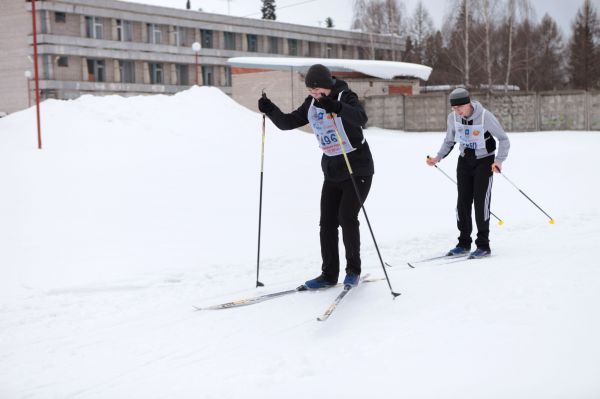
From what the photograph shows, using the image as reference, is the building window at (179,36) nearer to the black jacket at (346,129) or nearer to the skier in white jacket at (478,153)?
the skier in white jacket at (478,153)

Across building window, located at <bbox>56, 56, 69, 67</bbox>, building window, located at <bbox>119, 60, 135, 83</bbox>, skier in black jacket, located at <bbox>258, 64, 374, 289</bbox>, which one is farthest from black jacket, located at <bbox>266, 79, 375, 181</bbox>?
building window, located at <bbox>119, 60, 135, 83</bbox>

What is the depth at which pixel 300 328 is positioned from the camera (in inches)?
176

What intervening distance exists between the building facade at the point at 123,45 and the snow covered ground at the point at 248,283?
26525 millimetres

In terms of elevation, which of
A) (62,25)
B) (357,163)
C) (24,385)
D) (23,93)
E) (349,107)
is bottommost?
(24,385)

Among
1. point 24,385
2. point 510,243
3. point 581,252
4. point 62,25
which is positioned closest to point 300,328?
point 24,385

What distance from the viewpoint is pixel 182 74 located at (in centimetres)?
4625

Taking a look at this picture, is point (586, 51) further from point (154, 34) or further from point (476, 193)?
point (476, 193)

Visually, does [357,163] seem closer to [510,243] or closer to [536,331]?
[536,331]

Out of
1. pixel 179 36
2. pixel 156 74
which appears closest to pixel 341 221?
pixel 156 74

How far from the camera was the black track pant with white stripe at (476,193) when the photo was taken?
657 centimetres

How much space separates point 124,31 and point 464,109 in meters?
39.5

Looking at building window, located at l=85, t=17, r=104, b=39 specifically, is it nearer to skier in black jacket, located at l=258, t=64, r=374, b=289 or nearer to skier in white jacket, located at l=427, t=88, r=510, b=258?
skier in white jacket, located at l=427, t=88, r=510, b=258

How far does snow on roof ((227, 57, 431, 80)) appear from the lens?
25.6 m

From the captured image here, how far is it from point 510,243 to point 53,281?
16.6 ft
